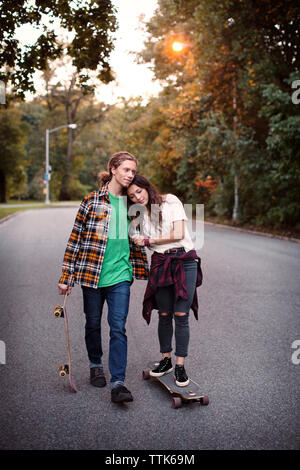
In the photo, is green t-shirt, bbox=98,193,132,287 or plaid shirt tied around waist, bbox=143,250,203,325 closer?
plaid shirt tied around waist, bbox=143,250,203,325

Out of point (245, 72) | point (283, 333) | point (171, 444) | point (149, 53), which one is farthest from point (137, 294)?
point (149, 53)

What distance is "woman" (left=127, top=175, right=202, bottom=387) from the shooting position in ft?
12.5

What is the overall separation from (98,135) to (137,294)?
56.1 metres

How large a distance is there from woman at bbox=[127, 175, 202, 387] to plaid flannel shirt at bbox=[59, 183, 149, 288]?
0.22 meters

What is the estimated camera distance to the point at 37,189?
65.1 m

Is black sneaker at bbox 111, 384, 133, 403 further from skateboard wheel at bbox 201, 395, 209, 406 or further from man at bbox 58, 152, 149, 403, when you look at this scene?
skateboard wheel at bbox 201, 395, 209, 406

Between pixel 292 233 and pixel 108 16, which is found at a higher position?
pixel 108 16

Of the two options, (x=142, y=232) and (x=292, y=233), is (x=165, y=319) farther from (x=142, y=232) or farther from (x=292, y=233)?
(x=292, y=233)

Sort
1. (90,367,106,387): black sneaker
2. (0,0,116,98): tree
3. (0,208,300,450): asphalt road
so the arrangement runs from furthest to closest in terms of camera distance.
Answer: (0,0,116,98): tree
(90,367,106,387): black sneaker
(0,208,300,450): asphalt road

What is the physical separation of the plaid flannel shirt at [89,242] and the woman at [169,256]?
22cm

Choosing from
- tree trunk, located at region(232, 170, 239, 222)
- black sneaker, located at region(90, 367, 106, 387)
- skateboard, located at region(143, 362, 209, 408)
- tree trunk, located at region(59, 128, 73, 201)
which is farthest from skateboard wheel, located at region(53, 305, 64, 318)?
tree trunk, located at region(59, 128, 73, 201)

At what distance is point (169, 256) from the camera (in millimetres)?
3879

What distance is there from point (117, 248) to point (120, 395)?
114 centimetres

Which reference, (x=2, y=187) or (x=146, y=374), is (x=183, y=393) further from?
(x=2, y=187)
